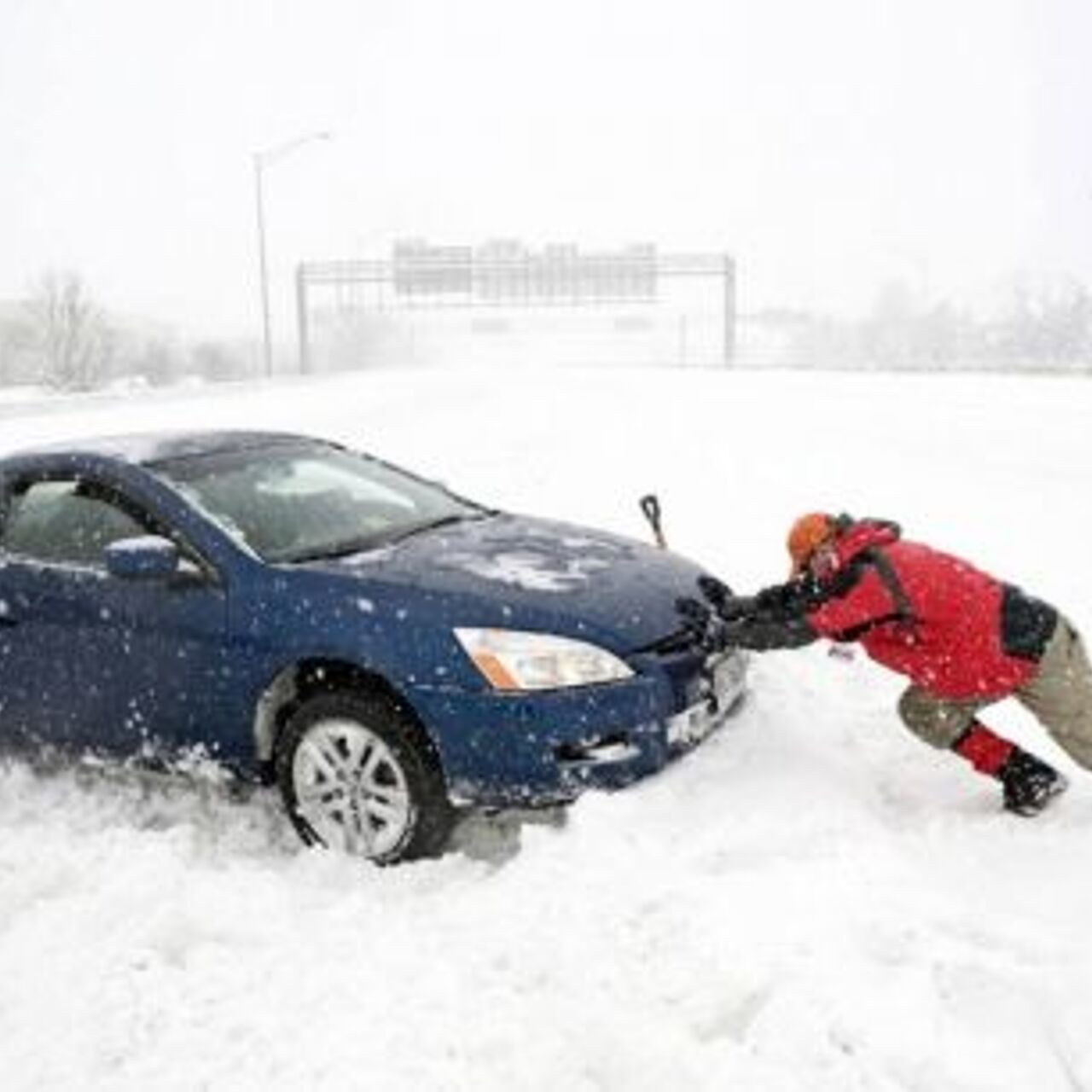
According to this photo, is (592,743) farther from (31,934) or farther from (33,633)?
(33,633)

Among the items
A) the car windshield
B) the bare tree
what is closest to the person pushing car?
the car windshield

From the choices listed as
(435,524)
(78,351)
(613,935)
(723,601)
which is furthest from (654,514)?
(78,351)

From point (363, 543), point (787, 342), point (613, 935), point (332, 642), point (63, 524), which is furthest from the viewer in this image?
point (787, 342)

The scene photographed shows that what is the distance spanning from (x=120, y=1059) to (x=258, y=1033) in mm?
364

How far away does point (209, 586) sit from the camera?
540 centimetres

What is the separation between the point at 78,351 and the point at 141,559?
79.4 meters

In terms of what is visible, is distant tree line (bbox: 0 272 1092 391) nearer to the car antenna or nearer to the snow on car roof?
the car antenna

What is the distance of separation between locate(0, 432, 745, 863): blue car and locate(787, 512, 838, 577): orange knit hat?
49cm

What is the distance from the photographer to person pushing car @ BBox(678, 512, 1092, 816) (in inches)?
200

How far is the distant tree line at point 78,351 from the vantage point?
7888 centimetres

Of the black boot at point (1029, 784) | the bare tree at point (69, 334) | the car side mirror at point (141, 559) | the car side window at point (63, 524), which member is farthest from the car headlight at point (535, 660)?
the bare tree at point (69, 334)

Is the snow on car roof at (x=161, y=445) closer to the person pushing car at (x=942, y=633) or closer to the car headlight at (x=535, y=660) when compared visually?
the car headlight at (x=535, y=660)

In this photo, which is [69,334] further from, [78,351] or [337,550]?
[337,550]

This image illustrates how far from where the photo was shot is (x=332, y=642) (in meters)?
5.06
